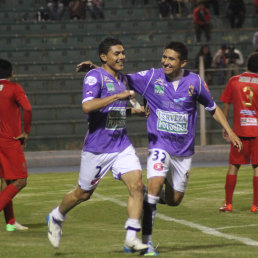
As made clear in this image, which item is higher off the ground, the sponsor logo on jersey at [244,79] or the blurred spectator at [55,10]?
the blurred spectator at [55,10]

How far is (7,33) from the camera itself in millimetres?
28078

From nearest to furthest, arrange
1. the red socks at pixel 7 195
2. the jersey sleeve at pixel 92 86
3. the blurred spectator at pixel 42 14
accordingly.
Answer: the jersey sleeve at pixel 92 86
the red socks at pixel 7 195
the blurred spectator at pixel 42 14

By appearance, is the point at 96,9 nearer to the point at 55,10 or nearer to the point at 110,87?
the point at 55,10

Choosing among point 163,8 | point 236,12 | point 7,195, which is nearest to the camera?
point 7,195

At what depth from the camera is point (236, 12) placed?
29.5 metres

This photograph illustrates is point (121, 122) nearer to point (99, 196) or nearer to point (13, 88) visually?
point (13, 88)

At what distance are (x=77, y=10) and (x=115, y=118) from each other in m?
20.9

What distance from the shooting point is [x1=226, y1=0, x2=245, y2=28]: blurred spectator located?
29.3 meters

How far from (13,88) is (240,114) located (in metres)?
3.41

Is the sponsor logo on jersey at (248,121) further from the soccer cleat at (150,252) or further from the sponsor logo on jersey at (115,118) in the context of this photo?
the soccer cleat at (150,252)

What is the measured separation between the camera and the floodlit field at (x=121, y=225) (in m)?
8.61

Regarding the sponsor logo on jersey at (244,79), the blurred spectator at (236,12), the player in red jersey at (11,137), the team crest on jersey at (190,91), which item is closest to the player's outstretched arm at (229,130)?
the team crest on jersey at (190,91)

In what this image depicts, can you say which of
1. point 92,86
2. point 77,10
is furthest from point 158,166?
point 77,10

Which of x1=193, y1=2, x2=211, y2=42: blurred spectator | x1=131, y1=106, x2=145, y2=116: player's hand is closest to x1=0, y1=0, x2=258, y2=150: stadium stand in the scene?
x1=193, y1=2, x2=211, y2=42: blurred spectator
